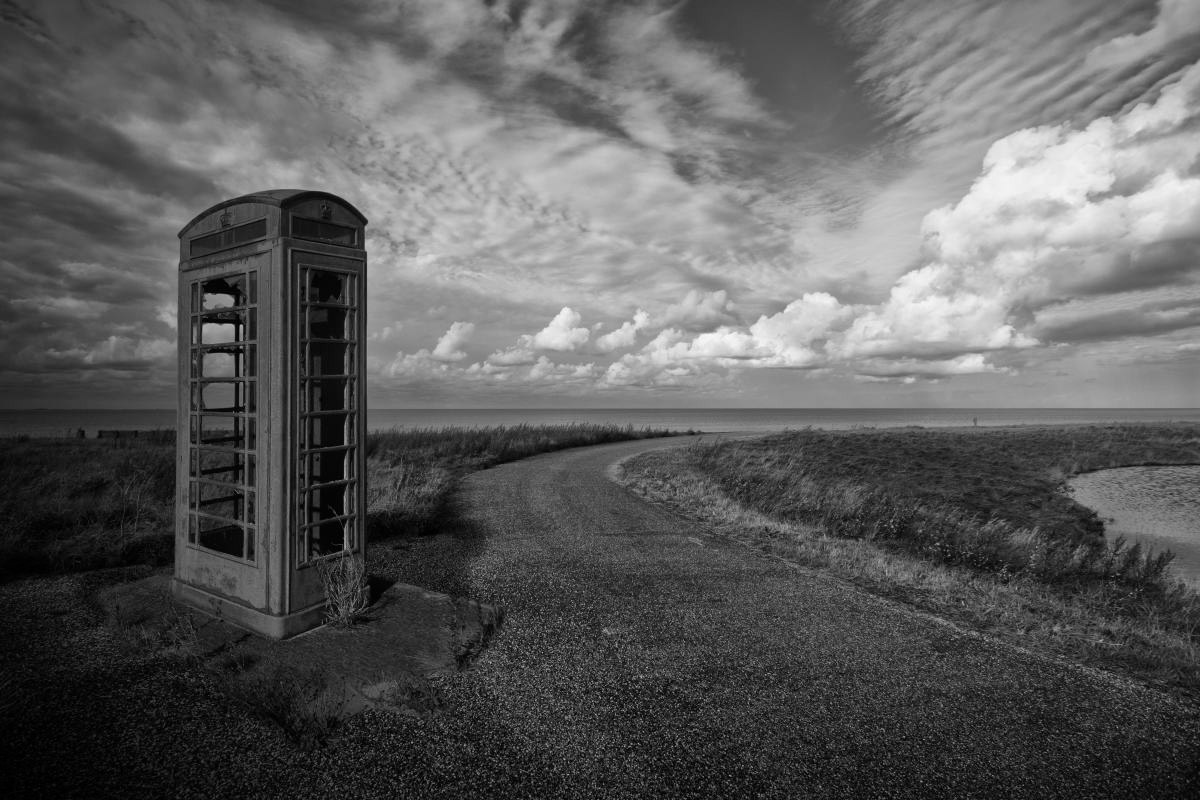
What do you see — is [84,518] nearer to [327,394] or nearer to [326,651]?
[327,394]

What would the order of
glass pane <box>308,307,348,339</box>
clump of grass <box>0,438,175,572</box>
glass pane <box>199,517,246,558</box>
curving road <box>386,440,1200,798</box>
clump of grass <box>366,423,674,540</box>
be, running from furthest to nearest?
1. clump of grass <box>366,423,674,540</box>
2. clump of grass <box>0,438,175,572</box>
3. glass pane <box>199,517,246,558</box>
4. glass pane <box>308,307,348,339</box>
5. curving road <box>386,440,1200,798</box>

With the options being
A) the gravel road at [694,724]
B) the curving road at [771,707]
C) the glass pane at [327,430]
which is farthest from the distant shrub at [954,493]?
the glass pane at [327,430]

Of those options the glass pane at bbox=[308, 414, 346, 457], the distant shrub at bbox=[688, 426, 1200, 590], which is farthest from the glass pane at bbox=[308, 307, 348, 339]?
the distant shrub at bbox=[688, 426, 1200, 590]

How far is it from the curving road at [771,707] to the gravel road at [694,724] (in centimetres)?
2

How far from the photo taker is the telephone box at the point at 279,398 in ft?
14.5

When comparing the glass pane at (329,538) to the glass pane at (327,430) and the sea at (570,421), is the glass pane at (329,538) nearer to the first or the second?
the glass pane at (327,430)

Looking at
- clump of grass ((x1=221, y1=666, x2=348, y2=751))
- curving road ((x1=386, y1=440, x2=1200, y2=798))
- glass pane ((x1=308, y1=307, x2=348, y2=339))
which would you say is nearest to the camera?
curving road ((x1=386, y1=440, x2=1200, y2=798))

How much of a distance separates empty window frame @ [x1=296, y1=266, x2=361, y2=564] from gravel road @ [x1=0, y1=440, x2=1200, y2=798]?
4.91ft

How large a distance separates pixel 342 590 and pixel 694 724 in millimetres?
2931

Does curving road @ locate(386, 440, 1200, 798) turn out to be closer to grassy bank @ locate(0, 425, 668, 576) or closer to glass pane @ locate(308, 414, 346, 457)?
glass pane @ locate(308, 414, 346, 457)

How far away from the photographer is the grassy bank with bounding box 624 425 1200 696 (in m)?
5.75

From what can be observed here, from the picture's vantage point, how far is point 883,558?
327 inches

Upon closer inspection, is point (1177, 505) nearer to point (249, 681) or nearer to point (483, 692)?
point (483, 692)

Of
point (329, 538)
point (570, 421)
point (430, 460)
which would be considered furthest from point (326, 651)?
point (570, 421)
